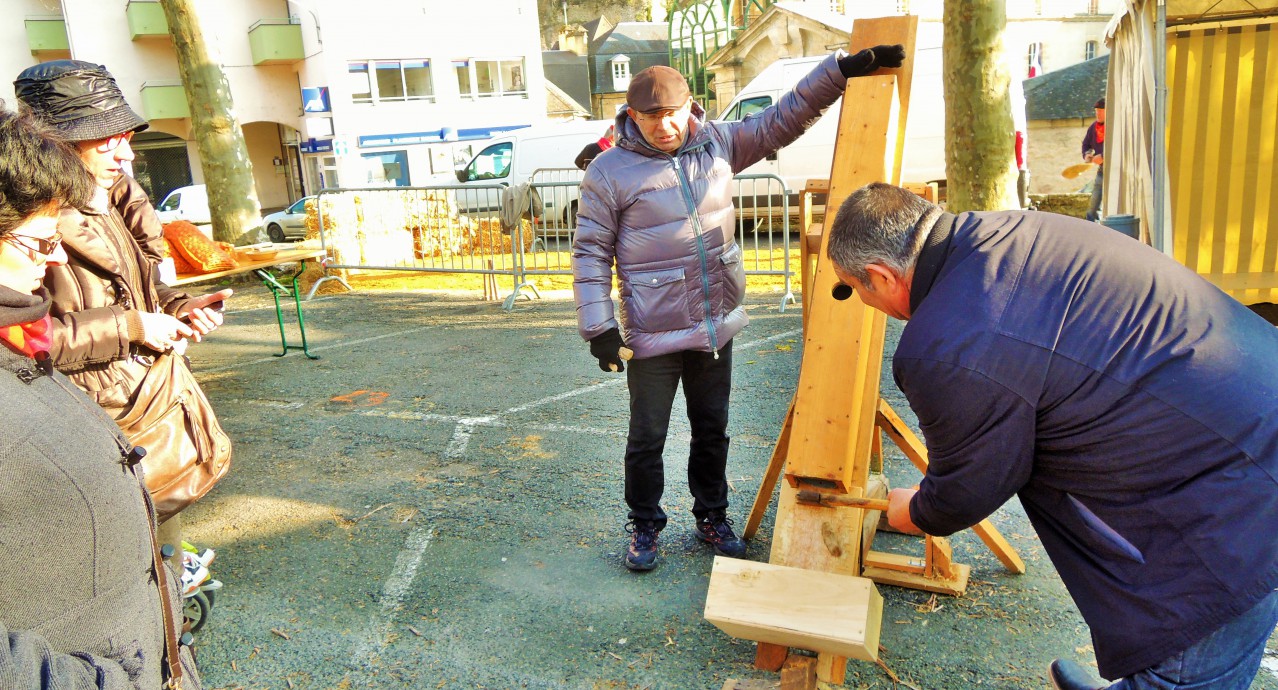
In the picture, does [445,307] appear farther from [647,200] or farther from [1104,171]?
[1104,171]

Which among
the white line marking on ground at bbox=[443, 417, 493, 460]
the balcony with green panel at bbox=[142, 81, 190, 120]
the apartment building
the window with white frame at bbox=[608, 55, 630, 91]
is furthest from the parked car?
the window with white frame at bbox=[608, 55, 630, 91]

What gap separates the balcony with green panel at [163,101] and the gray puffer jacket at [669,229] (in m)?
31.7

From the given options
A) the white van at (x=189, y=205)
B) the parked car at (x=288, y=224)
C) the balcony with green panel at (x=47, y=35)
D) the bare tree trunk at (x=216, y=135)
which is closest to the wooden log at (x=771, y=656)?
the bare tree trunk at (x=216, y=135)

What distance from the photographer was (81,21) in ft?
97.6

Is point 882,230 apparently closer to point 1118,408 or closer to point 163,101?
point 1118,408

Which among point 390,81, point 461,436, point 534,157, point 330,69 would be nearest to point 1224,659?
point 461,436

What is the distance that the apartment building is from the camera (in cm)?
3008

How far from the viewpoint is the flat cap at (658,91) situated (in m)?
3.18

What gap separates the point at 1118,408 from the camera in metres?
1.81

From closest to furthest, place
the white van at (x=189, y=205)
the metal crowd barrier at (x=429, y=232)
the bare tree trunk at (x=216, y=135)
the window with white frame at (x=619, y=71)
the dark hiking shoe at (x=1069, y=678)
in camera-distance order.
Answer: the dark hiking shoe at (x=1069, y=678) → the metal crowd barrier at (x=429, y=232) → the bare tree trunk at (x=216, y=135) → the white van at (x=189, y=205) → the window with white frame at (x=619, y=71)

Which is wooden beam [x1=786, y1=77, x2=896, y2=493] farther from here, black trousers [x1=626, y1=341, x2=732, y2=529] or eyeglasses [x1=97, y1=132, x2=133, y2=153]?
eyeglasses [x1=97, y1=132, x2=133, y2=153]

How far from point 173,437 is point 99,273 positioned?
568 mm

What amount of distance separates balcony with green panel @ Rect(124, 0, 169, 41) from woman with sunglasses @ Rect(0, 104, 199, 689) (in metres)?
32.9

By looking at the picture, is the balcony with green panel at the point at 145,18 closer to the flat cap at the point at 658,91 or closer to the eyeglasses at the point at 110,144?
the eyeglasses at the point at 110,144
